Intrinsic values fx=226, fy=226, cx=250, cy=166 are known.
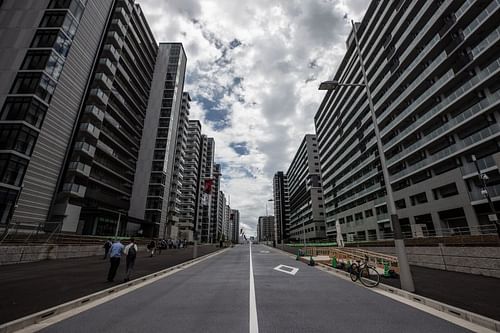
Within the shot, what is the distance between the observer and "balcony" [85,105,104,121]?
32625 millimetres

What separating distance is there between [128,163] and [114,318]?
47.2 m

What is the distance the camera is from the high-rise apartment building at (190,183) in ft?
293

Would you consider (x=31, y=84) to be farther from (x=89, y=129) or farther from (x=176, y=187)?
(x=176, y=187)

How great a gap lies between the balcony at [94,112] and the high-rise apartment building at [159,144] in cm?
1727

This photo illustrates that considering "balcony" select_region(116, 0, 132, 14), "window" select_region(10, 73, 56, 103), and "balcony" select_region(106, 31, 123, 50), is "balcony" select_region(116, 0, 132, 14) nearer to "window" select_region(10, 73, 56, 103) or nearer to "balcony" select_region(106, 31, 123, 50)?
"balcony" select_region(106, 31, 123, 50)

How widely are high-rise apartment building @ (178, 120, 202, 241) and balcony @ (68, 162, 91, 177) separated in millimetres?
56163

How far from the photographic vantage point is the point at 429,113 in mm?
32156

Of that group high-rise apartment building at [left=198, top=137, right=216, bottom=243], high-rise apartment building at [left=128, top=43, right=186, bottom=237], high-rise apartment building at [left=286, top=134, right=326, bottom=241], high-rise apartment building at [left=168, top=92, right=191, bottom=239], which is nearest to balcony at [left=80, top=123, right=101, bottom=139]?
high-rise apartment building at [left=128, top=43, right=186, bottom=237]

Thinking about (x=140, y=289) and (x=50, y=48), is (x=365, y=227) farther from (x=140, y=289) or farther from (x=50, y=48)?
(x=50, y=48)

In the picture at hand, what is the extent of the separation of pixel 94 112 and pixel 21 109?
9021 mm

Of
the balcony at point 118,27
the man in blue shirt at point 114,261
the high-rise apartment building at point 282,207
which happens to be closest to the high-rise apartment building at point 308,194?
the high-rise apartment building at point 282,207

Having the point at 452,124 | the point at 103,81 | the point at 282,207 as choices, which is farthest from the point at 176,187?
the point at 282,207

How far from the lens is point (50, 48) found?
2675cm

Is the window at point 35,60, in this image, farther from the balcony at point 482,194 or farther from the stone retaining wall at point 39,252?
the balcony at point 482,194
